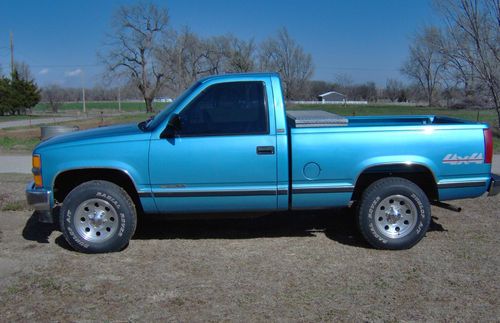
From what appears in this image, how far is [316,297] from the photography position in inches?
147

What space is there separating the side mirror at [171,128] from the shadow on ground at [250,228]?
38.8 inches

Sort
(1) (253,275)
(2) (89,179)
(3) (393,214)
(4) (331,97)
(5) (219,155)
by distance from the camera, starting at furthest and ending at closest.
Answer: (4) (331,97) → (2) (89,179) → (3) (393,214) → (5) (219,155) → (1) (253,275)

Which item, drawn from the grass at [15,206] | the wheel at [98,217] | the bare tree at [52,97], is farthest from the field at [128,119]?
the wheel at [98,217]

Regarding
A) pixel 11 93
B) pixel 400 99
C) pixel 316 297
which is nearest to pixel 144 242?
pixel 316 297

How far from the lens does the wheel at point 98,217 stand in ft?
15.4

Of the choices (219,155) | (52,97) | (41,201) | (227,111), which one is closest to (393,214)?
(219,155)

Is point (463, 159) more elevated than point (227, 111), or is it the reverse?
point (227, 111)

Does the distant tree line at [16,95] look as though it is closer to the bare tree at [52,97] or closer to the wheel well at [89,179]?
the bare tree at [52,97]

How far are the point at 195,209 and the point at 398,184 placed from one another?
2219 millimetres

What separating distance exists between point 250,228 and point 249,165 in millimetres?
1395

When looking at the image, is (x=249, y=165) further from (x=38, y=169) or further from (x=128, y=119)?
(x=128, y=119)

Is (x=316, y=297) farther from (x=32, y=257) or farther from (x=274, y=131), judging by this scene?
(x=32, y=257)

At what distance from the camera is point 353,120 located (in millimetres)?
5984

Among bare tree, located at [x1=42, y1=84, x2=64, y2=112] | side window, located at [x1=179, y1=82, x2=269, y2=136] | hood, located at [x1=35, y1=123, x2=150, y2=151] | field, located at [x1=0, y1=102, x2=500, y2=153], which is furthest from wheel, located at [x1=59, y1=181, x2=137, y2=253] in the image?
bare tree, located at [x1=42, y1=84, x2=64, y2=112]
